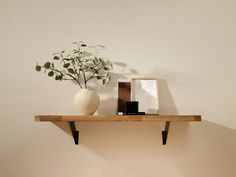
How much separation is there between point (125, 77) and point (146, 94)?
0.18m

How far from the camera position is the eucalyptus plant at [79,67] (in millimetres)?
1719

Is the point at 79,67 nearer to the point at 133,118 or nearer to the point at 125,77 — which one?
the point at 125,77

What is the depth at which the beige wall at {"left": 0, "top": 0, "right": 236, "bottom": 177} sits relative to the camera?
5.55 feet

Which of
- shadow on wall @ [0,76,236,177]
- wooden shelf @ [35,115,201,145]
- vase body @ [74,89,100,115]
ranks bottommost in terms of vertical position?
shadow on wall @ [0,76,236,177]

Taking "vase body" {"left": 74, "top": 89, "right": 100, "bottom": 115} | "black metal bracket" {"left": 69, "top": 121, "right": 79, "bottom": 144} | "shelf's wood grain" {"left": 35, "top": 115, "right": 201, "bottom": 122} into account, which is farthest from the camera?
"black metal bracket" {"left": 69, "top": 121, "right": 79, "bottom": 144}

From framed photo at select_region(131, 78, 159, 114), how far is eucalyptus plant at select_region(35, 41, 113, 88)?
0.19m

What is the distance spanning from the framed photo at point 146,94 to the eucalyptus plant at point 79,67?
19 centimetres

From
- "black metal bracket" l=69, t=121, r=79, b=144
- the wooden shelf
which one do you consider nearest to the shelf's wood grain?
the wooden shelf

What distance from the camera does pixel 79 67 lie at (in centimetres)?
173

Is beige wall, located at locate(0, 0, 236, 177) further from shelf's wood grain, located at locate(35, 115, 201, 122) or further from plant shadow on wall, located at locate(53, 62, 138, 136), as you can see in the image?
shelf's wood grain, located at locate(35, 115, 201, 122)

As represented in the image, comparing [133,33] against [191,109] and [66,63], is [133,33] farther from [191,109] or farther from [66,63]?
[191,109]

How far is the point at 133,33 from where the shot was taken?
5.94ft
